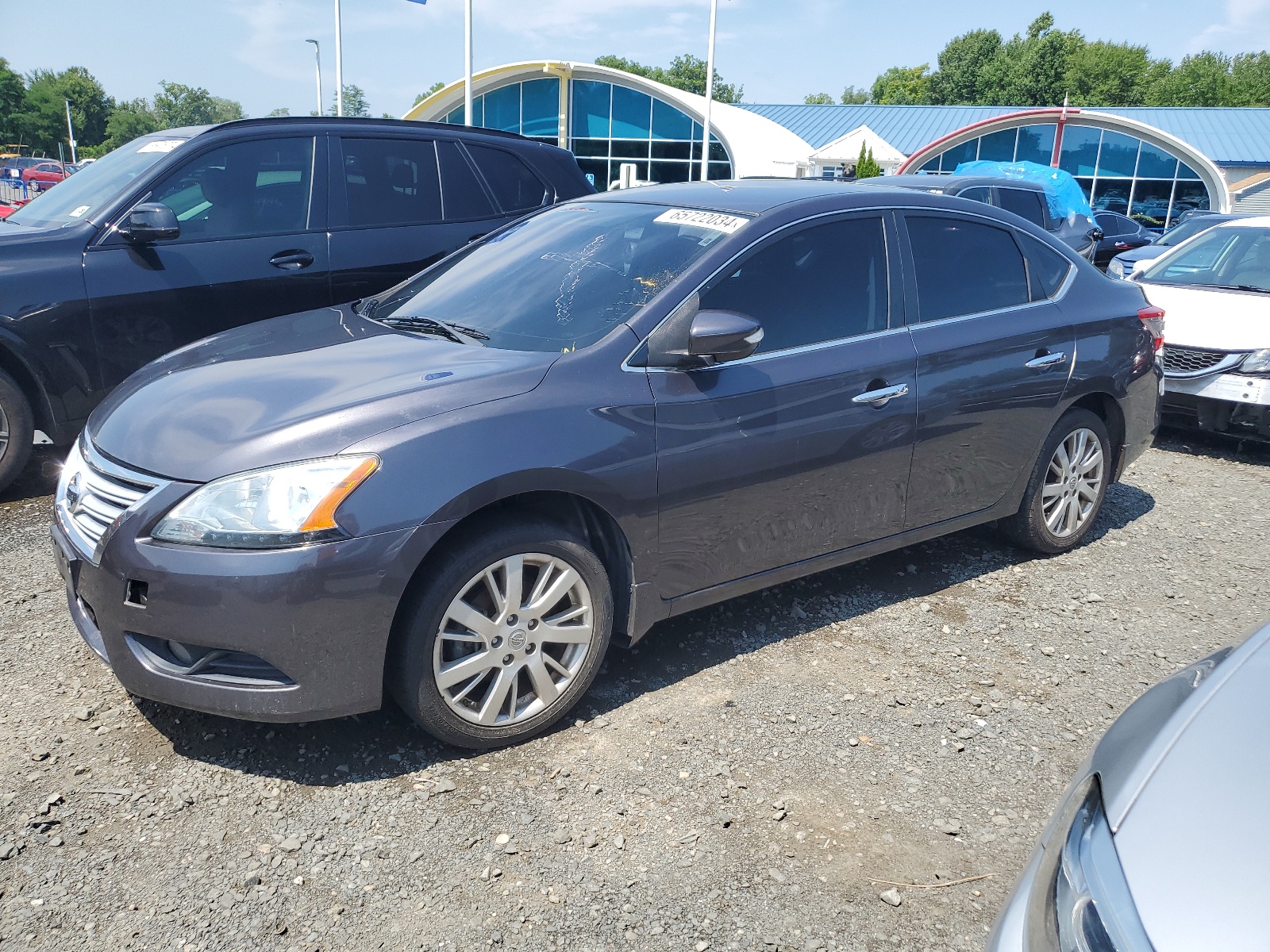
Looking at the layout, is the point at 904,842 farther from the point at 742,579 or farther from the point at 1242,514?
the point at 1242,514

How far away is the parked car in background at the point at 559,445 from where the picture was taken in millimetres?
2721

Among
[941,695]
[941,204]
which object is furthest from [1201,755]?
[941,204]

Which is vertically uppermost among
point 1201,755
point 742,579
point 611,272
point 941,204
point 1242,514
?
point 941,204

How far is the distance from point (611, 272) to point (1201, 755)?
8.09 feet

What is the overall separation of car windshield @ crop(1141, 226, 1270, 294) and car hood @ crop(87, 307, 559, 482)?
671 cm

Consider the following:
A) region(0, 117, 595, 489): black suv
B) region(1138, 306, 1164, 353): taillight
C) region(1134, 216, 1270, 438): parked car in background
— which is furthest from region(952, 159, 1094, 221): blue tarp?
region(0, 117, 595, 489): black suv

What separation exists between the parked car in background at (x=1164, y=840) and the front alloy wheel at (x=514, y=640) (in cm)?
160

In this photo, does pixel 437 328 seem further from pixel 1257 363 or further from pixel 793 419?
pixel 1257 363

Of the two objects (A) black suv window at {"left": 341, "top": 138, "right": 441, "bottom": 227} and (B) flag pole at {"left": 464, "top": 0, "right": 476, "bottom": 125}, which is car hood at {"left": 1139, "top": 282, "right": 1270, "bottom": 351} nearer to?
(A) black suv window at {"left": 341, "top": 138, "right": 441, "bottom": 227}

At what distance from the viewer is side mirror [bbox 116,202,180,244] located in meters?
5.02

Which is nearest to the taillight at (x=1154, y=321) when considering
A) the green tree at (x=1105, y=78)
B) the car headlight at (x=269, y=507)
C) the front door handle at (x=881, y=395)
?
the front door handle at (x=881, y=395)

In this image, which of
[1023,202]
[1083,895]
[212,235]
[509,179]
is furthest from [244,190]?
[1023,202]

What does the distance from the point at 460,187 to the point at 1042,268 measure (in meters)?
3.51

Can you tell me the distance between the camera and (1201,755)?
5.89 ft
